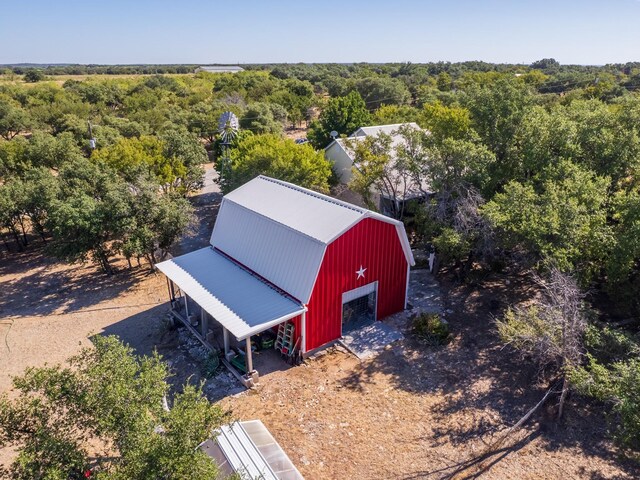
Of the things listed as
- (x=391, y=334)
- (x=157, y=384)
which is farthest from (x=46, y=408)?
(x=391, y=334)

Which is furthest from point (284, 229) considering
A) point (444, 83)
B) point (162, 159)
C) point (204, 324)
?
point (444, 83)

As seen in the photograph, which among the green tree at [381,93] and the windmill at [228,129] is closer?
the windmill at [228,129]

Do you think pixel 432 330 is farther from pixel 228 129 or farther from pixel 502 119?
pixel 228 129

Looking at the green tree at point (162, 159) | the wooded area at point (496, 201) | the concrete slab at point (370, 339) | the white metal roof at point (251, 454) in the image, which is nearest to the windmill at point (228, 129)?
the wooded area at point (496, 201)

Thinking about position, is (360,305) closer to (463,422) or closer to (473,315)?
(473,315)

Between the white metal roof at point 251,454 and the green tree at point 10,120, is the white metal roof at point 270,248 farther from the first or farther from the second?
the green tree at point 10,120

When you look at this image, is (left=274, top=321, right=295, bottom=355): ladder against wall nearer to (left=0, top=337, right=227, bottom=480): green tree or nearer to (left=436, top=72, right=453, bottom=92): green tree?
(left=0, top=337, right=227, bottom=480): green tree
